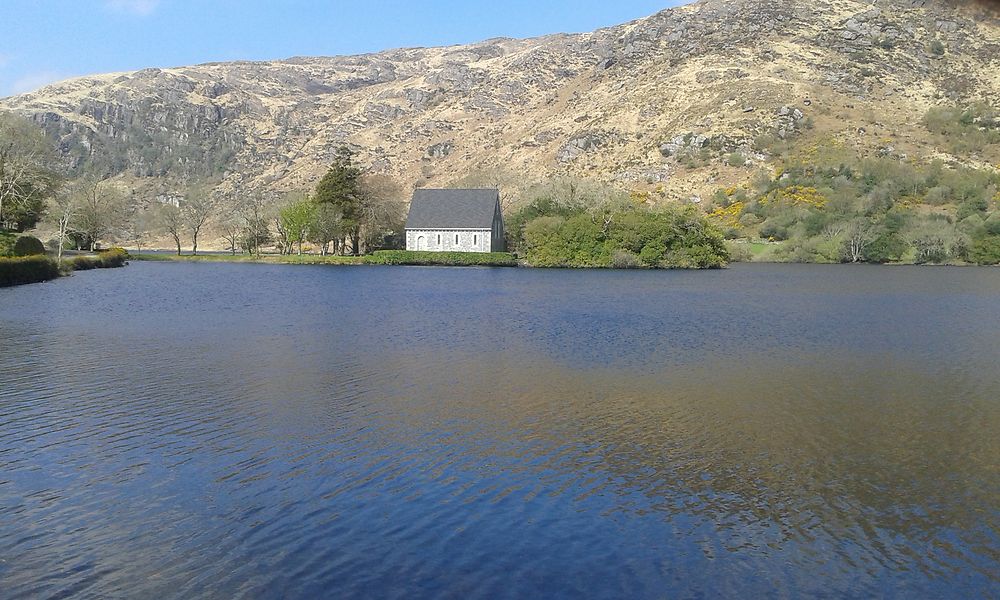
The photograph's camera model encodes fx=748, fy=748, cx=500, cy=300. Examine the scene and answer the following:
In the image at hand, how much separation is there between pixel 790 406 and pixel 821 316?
67.5 ft

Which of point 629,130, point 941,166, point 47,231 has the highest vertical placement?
point 629,130

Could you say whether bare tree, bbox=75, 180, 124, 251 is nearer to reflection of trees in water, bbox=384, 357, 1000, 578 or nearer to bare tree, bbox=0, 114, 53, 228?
bare tree, bbox=0, 114, 53, 228

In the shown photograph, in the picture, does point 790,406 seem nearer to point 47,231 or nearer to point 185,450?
point 185,450

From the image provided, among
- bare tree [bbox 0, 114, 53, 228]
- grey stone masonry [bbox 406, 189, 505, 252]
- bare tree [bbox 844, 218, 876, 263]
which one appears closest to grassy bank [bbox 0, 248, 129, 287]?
bare tree [bbox 0, 114, 53, 228]

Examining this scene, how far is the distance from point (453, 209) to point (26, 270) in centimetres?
5111

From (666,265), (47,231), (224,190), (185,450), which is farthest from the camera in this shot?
(224,190)

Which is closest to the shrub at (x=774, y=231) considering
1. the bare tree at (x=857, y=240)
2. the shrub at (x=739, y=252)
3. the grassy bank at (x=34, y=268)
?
the shrub at (x=739, y=252)

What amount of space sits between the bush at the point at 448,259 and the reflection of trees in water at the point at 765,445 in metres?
60.9

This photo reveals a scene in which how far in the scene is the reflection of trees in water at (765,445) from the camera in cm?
A: 1045

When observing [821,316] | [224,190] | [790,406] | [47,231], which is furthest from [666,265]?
[224,190]

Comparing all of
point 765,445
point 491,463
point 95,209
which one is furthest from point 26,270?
point 765,445

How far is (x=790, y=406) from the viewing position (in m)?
17.6

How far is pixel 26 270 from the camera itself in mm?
46875

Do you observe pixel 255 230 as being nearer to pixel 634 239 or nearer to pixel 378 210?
pixel 378 210
